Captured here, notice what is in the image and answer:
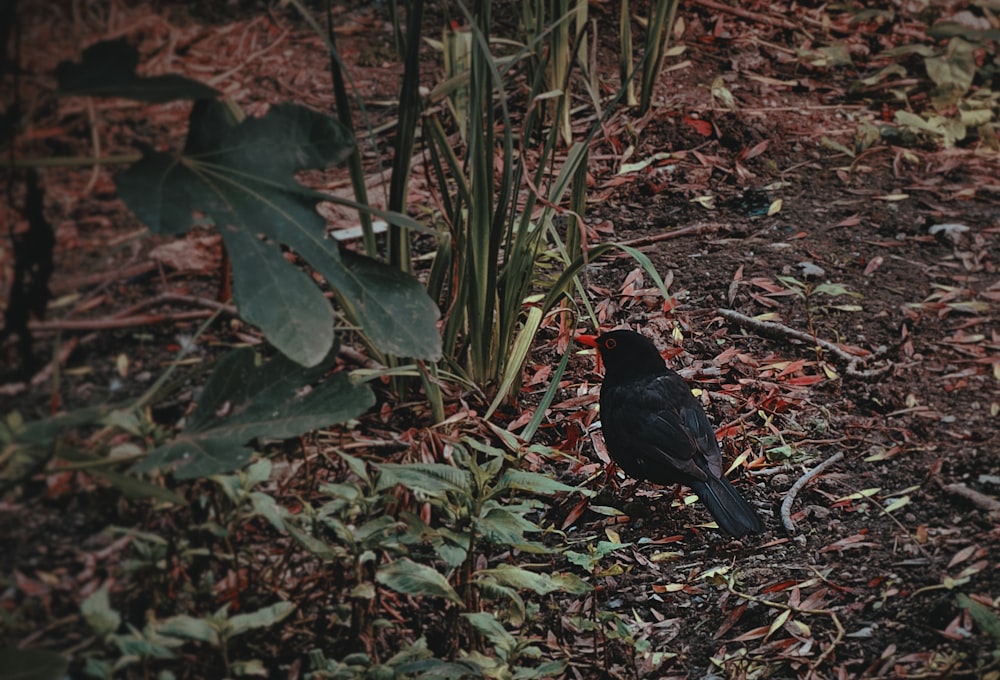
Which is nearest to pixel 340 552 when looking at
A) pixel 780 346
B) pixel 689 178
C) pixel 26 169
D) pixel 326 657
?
pixel 326 657

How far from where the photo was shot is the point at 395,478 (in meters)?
1.88

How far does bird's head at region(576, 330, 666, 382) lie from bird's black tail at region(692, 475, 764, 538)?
1.22ft

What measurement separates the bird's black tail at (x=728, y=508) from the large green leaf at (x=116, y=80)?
143 cm

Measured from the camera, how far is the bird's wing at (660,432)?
242 cm

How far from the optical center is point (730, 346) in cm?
288

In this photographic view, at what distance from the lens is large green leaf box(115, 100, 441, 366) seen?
5.09 ft

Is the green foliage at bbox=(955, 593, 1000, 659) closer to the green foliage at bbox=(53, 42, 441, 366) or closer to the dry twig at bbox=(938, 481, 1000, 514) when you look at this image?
the dry twig at bbox=(938, 481, 1000, 514)

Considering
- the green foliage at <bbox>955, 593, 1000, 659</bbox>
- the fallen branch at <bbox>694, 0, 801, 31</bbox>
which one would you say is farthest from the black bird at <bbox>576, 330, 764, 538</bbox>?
the fallen branch at <bbox>694, 0, 801, 31</bbox>

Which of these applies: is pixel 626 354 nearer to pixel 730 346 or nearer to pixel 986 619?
pixel 730 346

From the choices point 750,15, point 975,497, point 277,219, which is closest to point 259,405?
point 277,219

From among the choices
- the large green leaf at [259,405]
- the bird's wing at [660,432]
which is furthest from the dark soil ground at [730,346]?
the large green leaf at [259,405]

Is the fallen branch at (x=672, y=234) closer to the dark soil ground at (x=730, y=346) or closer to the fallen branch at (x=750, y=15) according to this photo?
the dark soil ground at (x=730, y=346)

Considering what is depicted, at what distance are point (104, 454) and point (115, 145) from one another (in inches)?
25.1

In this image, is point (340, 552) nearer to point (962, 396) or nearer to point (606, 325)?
point (606, 325)
